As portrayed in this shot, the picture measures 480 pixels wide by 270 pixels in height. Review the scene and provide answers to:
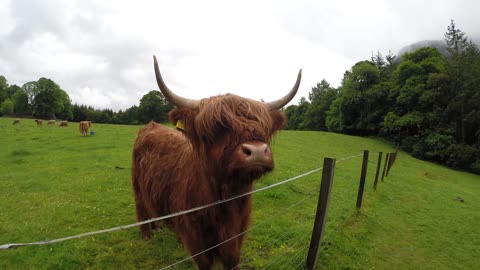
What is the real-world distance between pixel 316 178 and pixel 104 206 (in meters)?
7.64

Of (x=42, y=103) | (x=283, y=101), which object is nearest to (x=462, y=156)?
(x=283, y=101)

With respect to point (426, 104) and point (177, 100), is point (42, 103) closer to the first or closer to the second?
point (426, 104)

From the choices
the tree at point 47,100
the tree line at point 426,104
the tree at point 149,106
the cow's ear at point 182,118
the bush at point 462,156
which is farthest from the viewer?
the tree at point 47,100

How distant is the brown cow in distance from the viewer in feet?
7.21

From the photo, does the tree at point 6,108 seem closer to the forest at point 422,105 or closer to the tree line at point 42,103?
the tree line at point 42,103

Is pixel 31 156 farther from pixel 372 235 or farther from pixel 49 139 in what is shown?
pixel 372 235

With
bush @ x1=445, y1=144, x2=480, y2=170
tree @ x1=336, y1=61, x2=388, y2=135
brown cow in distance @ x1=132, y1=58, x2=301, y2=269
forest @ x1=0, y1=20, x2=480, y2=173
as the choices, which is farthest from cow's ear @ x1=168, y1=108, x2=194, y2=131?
tree @ x1=336, y1=61, x2=388, y2=135

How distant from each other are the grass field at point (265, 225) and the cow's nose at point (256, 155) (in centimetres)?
96

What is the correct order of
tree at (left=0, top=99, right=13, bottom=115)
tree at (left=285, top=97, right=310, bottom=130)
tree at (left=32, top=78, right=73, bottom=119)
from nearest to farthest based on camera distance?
tree at (left=0, top=99, right=13, bottom=115)
tree at (left=32, top=78, right=73, bottom=119)
tree at (left=285, top=97, right=310, bottom=130)

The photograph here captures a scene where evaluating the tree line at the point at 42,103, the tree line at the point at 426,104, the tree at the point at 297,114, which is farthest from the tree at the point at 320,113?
the tree line at the point at 42,103

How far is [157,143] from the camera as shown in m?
4.63

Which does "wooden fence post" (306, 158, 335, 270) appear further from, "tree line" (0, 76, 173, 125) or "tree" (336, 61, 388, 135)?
"tree line" (0, 76, 173, 125)

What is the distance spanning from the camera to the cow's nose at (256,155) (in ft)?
6.52

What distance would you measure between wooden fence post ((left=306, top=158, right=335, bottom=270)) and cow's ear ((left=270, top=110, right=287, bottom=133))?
961 mm
